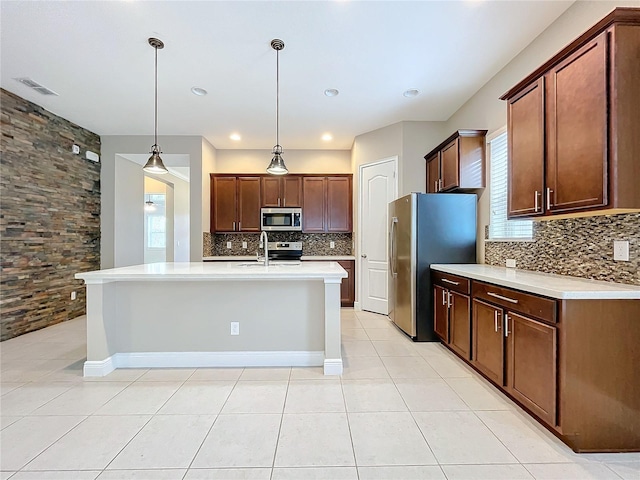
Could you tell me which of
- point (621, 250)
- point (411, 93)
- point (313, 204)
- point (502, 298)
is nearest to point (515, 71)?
point (411, 93)

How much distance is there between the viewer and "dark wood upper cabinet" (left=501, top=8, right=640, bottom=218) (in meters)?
1.62

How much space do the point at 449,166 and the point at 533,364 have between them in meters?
2.38

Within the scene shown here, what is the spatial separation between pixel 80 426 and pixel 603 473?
9.63 feet

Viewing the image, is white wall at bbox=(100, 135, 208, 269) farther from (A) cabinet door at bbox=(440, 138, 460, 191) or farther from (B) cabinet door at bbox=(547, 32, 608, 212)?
(B) cabinet door at bbox=(547, 32, 608, 212)

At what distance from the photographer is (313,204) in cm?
541

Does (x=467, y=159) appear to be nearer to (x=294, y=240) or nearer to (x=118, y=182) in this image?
(x=294, y=240)

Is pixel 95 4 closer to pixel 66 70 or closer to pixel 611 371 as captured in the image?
pixel 66 70

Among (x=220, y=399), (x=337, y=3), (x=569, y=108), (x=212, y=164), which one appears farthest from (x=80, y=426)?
(x=212, y=164)

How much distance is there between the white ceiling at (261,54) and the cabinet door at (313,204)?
1.30 meters

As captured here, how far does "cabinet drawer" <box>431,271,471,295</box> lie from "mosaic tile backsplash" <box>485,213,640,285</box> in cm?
56

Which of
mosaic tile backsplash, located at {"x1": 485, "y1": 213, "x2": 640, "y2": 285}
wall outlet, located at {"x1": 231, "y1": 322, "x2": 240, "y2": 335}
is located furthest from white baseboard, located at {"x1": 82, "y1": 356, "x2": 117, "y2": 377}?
mosaic tile backsplash, located at {"x1": 485, "y1": 213, "x2": 640, "y2": 285}

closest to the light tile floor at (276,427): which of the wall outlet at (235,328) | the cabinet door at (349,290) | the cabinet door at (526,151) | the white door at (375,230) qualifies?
the wall outlet at (235,328)

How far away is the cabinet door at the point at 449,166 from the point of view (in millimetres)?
3439

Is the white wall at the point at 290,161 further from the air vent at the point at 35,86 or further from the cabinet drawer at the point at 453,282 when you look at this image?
the cabinet drawer at the point at 453,282
